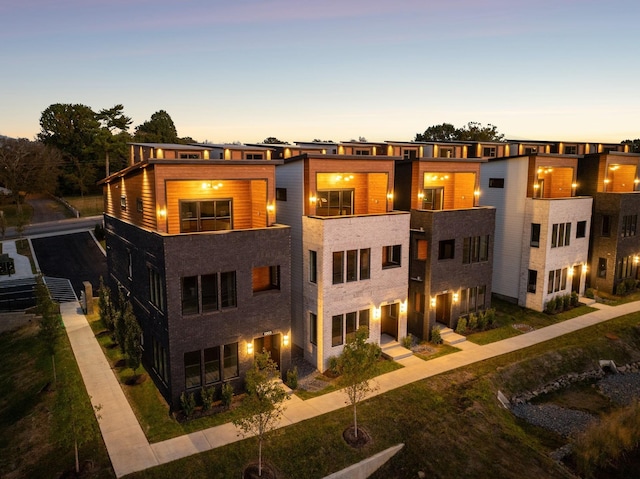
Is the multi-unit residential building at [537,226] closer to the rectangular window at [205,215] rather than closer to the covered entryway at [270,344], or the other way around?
the covered entryway at [270,344]

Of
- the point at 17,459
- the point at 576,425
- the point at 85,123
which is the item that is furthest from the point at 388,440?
the point at 85,123

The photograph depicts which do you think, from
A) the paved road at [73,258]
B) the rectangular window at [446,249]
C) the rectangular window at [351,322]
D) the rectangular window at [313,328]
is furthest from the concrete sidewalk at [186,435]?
the paved road at [73,258]

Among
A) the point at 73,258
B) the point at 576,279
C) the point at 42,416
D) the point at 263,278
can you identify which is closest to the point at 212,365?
the point at 263,278

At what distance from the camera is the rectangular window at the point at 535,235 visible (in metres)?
28.9

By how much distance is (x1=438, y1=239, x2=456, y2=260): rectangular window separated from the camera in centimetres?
2480

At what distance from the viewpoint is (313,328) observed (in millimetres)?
21281

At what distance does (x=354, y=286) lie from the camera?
838 inches

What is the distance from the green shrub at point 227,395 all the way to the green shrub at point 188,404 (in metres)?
1.15

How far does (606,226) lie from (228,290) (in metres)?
29.3

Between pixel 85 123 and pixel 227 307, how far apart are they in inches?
2768

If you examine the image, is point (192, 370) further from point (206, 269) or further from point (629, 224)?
point (629, 224)

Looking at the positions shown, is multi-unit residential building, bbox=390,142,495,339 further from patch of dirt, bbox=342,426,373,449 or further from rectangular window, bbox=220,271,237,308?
rectangular window, bbox=220,271,237,308

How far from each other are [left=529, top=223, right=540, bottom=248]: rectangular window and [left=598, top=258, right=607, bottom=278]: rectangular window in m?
7.70

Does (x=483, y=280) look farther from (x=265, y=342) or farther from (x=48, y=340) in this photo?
(x=48, y=340)
